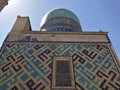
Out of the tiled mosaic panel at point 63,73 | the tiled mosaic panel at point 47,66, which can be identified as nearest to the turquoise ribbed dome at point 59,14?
the tiled mosaic panel at point 47,66

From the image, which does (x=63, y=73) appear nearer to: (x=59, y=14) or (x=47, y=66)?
(x=47, y=66)

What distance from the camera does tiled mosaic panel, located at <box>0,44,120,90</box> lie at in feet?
14.5

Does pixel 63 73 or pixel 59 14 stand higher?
pixel 59 14

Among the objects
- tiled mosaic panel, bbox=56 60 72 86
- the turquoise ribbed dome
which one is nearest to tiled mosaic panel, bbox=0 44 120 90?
tiled mosaic panel, bbox=56 60 72 86

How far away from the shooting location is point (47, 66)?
4.93m

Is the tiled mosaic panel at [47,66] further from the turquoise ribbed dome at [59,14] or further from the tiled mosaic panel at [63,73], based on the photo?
the turquoise ribbed dome at [59,14]

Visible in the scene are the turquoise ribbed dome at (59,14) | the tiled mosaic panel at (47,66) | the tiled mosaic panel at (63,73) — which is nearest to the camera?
the tiled mosaic panel at (47,66)

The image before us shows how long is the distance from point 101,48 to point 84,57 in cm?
72

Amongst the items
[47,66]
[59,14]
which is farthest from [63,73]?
[59,14]

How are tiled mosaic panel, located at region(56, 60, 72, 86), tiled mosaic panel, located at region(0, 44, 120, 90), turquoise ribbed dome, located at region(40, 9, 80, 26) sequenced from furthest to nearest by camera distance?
turquoise ribbed dome, located at region(40, 9, 80, 26) < tiled mosaic panel, located at region(56, 60, 72, 86) < tiled mosaic panel, located at region(0, 44, 120, 90)

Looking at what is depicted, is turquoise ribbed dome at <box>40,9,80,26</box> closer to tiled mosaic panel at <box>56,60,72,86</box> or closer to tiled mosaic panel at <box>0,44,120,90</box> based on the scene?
tiled mosaic panel at <box>0,44,120,90</box>

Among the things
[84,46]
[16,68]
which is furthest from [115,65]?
[16,68]

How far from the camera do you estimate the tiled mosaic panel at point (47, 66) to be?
14.5 feet

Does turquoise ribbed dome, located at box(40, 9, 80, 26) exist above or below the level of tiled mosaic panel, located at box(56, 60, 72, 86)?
above
